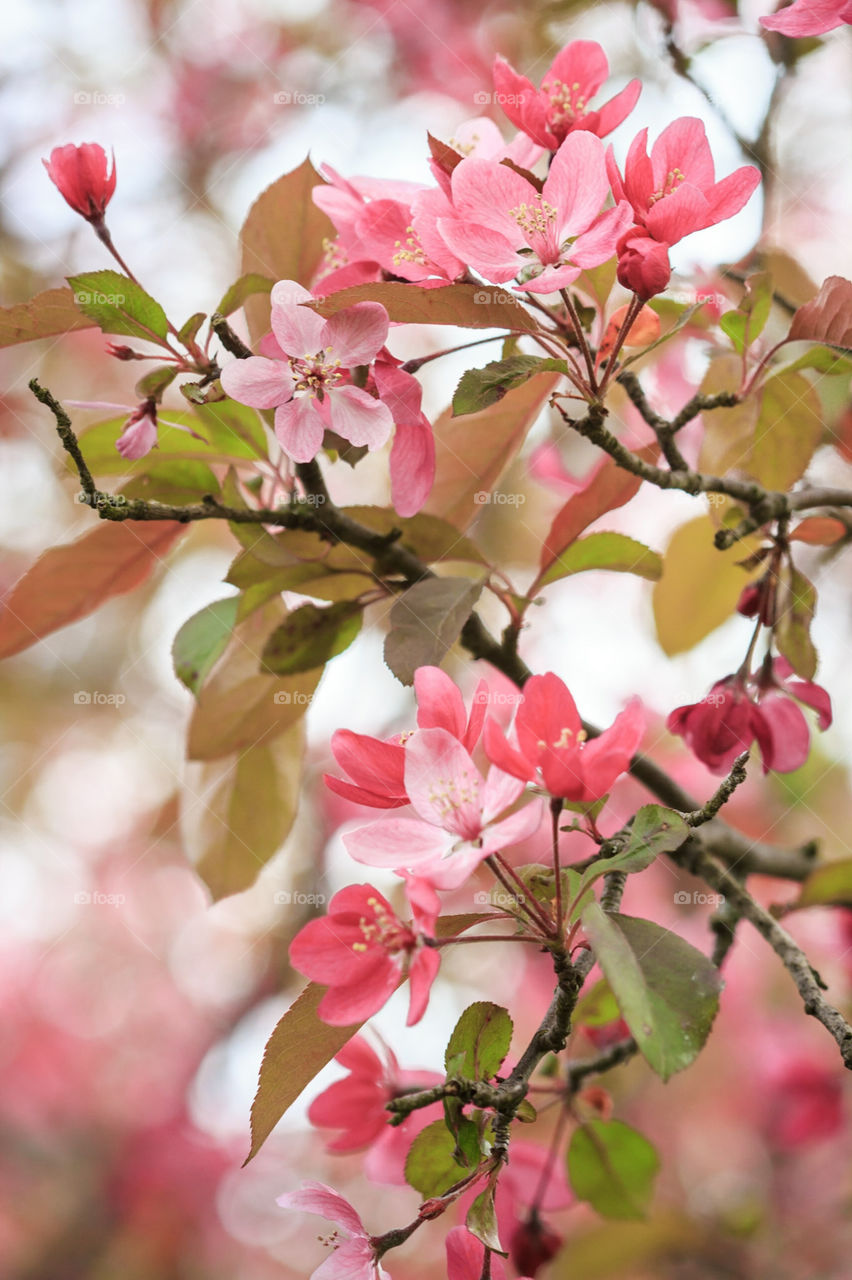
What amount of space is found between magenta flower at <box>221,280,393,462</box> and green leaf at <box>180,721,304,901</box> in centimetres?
38

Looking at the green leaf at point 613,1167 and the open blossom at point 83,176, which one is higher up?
the open blossom at point 83,176

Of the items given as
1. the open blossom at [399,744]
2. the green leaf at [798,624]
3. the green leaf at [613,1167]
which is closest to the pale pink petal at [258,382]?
the open blossom at [399,744]

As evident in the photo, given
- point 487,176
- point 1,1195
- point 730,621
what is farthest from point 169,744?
point 487,176

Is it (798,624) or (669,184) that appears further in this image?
(798,624)

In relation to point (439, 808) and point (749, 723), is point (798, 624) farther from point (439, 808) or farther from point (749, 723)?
point (439, 808)

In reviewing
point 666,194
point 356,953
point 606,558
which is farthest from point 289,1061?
point 666,194

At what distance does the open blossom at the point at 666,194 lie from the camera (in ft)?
1.94

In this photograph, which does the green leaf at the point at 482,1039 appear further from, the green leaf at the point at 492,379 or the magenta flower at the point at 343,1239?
the green leaf at the point at 492,379

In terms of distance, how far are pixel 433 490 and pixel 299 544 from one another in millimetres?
149

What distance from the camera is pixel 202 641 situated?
2.69 feet

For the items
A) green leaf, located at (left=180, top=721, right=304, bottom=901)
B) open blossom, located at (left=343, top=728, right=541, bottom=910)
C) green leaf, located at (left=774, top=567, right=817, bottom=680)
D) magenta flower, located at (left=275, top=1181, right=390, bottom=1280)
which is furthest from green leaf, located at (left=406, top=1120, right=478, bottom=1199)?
green leaf, located at (left=774, top=567, right=817, bottom=680)

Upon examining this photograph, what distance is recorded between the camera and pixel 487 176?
0.60m

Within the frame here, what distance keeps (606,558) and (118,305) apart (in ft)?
1.36

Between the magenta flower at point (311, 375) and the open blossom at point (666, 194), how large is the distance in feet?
0.51
